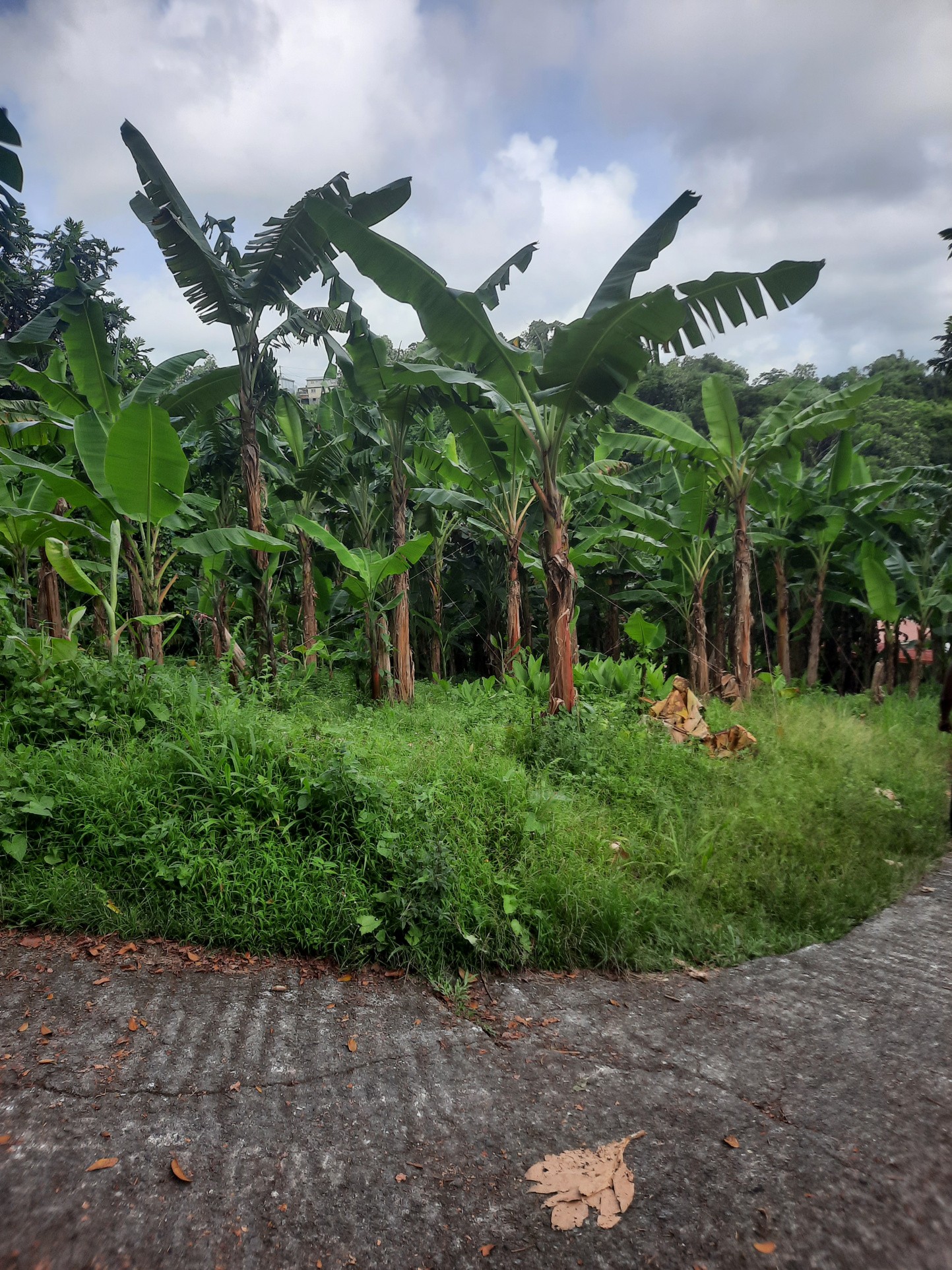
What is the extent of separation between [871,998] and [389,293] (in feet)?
17.4

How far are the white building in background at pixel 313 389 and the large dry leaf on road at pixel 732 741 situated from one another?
20.8 feet

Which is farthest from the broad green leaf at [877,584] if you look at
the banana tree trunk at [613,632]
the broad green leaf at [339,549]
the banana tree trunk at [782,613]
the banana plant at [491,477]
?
the broad green leaf at [339,549]

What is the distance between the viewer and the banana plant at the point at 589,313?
4.88 meters

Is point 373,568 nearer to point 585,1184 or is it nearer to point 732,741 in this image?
point 732,741

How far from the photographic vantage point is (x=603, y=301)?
5.08 meters

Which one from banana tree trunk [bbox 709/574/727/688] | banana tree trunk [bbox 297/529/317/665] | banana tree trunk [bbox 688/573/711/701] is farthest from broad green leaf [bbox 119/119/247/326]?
banana tree trunk [bbox 709/574/727/688]

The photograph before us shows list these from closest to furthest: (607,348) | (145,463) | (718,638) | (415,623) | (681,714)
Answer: (607,348), (145,463), (681,714), (718,638), (415,623)

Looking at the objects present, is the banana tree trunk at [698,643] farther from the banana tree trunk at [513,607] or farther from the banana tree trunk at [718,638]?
the banana tree trunk at [513,607]

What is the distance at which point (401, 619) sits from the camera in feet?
26.3

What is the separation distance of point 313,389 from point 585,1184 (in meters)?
35.4

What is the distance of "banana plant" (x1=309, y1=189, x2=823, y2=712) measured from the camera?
4.88 metres

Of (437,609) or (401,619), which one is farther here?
(437,609)

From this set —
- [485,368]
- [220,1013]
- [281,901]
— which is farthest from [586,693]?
[220,1013]

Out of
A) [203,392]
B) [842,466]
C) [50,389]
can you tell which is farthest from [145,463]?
[842,466]
